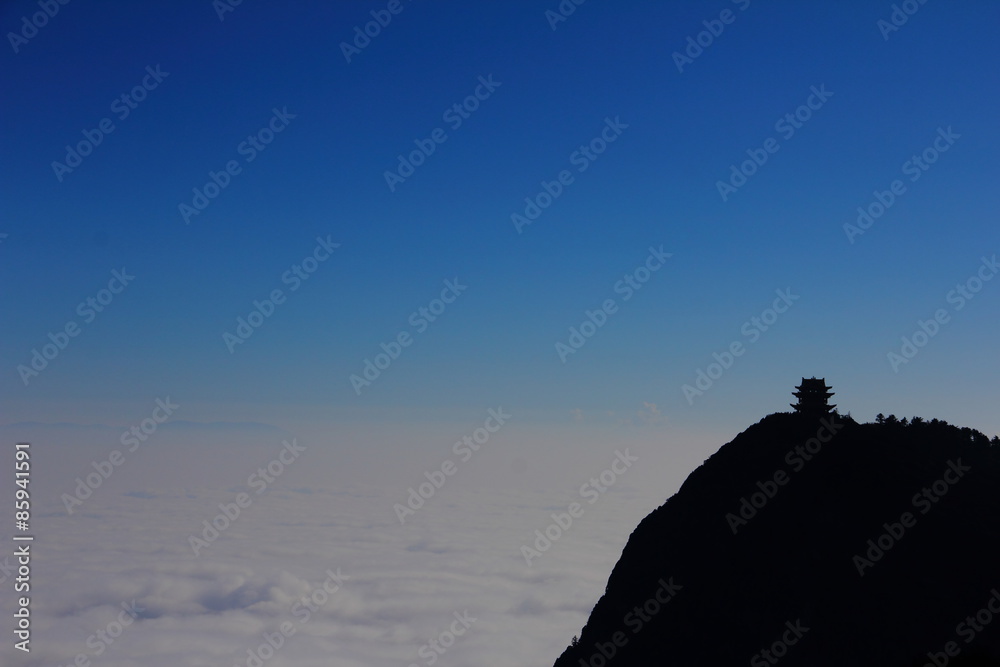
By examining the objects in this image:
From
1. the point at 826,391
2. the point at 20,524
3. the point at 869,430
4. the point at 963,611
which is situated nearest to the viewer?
the point at 20,524

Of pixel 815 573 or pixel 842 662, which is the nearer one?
pixel 842 662

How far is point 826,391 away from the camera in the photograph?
6875cm

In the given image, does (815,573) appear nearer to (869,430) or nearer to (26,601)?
(869,430)

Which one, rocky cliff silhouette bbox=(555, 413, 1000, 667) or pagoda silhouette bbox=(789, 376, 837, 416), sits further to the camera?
pagoda silhouette bbox=(789, 376, 837, 416)

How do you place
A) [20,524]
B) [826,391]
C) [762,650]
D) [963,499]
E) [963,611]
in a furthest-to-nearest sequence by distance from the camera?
[826,391] → [963,499] → [762,650] → [963,611] → [20,524]

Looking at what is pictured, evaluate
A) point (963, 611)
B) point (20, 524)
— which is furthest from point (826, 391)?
point (20, 524)

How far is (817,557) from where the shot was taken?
2052 inches

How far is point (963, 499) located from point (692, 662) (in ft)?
87.2

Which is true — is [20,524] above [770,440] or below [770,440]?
above

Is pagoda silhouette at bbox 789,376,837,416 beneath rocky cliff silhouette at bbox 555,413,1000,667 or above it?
above

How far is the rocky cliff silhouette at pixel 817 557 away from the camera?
46625 mm

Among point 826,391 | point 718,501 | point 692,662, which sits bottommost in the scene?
point 692,662

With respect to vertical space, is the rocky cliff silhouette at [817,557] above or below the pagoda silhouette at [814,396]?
below

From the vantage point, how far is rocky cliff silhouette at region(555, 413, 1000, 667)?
4662 cm
